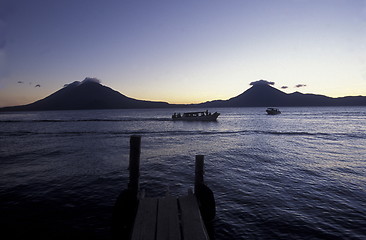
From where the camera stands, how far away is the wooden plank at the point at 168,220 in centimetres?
474

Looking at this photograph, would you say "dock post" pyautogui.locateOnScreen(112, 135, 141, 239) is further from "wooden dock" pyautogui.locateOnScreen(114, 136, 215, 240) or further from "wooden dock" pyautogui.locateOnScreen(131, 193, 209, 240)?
"wooden dock" pyautogui.locateOnScreen(131, 193, 209, 240)

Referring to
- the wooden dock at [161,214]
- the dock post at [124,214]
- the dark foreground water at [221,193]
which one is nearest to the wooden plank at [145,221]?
the wooden dock at [161,214]

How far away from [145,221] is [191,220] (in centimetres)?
120

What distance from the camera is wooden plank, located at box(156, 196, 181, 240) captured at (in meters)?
4.74

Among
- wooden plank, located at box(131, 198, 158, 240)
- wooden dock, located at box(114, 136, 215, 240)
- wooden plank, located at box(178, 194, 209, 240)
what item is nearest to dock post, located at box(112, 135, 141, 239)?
wooden dock, located at box(114, 136, 215, 240)

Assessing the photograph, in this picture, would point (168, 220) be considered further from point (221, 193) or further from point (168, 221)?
point (221, 193)

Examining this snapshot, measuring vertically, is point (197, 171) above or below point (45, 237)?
above

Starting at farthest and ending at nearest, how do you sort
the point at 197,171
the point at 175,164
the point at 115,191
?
the point at 175,164, the point at 115,191, the point at 197,171

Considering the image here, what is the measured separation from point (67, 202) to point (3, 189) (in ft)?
15.5

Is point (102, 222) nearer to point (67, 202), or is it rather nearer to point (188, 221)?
point (67, 202)

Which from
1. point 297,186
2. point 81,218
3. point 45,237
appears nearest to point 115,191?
point 81,218

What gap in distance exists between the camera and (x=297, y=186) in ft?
36.9

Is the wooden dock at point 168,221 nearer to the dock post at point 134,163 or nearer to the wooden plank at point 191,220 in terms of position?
the wooden plank at point 191,220

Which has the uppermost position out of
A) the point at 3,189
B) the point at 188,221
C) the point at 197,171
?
the point at 197,171
